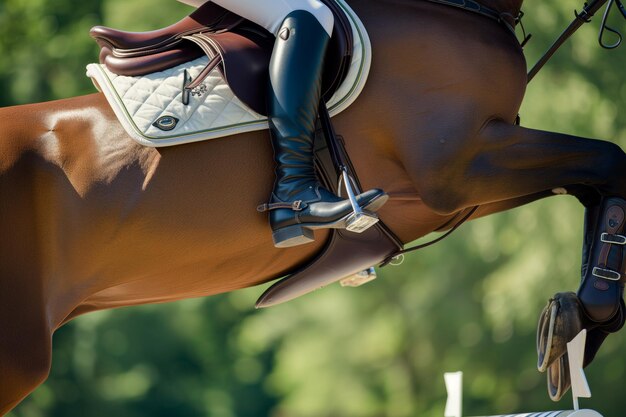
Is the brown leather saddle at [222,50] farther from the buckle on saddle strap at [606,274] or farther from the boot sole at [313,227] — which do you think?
the buckle on saddle strap at [606,274]

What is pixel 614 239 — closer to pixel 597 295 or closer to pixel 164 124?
pixel 597 295

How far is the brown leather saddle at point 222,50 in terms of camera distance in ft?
13.5

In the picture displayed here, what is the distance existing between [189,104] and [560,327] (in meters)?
1.75

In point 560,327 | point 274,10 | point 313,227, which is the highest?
point 274,10

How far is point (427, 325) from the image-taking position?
12.3m

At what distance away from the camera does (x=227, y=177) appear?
13.4 feet

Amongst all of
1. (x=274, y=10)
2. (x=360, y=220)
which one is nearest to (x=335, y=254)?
(x=360, y=220)

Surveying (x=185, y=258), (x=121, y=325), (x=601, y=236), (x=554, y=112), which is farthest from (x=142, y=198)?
(x=121, y=325)

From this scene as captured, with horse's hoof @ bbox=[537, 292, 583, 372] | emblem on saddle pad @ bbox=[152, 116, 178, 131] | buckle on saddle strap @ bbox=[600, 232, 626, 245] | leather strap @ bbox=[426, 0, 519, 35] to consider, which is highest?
leather strap @ bbox=[426, 0, 519, 35]

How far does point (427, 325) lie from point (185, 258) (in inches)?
334

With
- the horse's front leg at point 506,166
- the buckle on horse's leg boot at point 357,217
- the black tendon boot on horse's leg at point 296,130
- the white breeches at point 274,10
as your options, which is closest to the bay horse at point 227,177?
the horse's front leg at point 506,166

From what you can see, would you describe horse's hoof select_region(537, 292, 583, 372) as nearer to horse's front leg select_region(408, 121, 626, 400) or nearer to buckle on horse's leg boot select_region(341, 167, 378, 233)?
horse's front leg select_region(408, 121, 626, 400)

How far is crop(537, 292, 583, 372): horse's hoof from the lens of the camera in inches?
169

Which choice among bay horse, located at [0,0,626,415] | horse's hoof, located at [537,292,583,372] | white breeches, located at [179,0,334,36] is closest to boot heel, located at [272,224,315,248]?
bay horse, located at [0,0,626,415]
